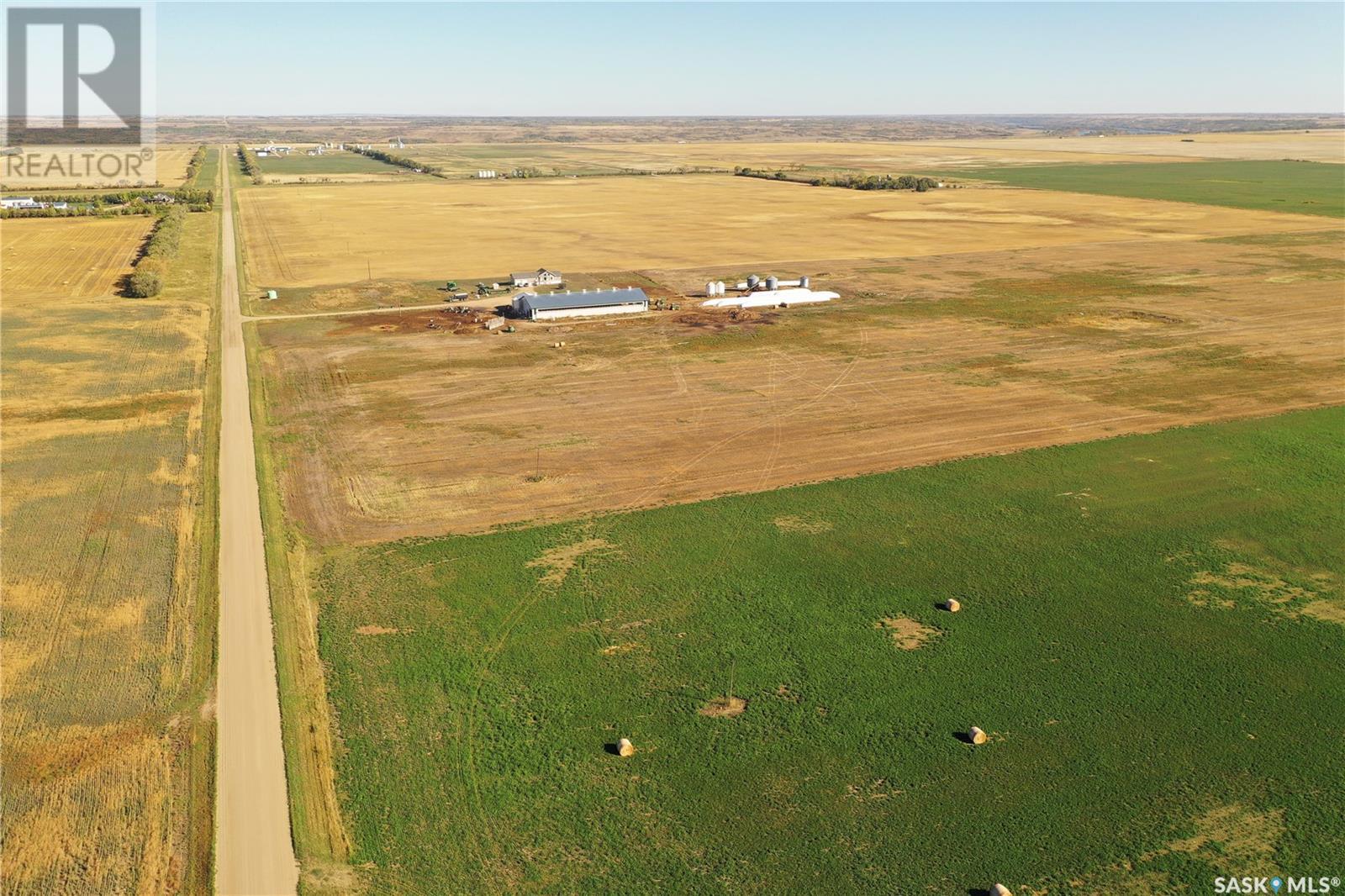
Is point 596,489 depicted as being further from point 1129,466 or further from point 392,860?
point 1129,466

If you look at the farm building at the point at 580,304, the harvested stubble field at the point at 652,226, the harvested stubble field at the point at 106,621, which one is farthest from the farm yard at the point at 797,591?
the harvested stubble field at the point at 652,226

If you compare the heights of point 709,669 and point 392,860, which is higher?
point 709,669

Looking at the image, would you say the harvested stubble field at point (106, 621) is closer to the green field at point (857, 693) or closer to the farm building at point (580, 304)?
the green field at point (857, 693)

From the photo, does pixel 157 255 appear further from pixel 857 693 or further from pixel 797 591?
pixel 857 693

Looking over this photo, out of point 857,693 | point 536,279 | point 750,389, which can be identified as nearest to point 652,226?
point 536,279

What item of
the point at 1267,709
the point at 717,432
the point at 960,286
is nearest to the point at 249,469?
the point at 717,432

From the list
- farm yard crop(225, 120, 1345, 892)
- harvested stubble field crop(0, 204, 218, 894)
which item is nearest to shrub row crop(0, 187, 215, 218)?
farm yard crop(225, 120, 1345, 892)

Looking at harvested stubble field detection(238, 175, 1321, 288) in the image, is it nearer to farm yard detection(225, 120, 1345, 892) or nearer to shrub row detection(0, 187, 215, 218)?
shrub row detection(0, 187, 215, 218)
